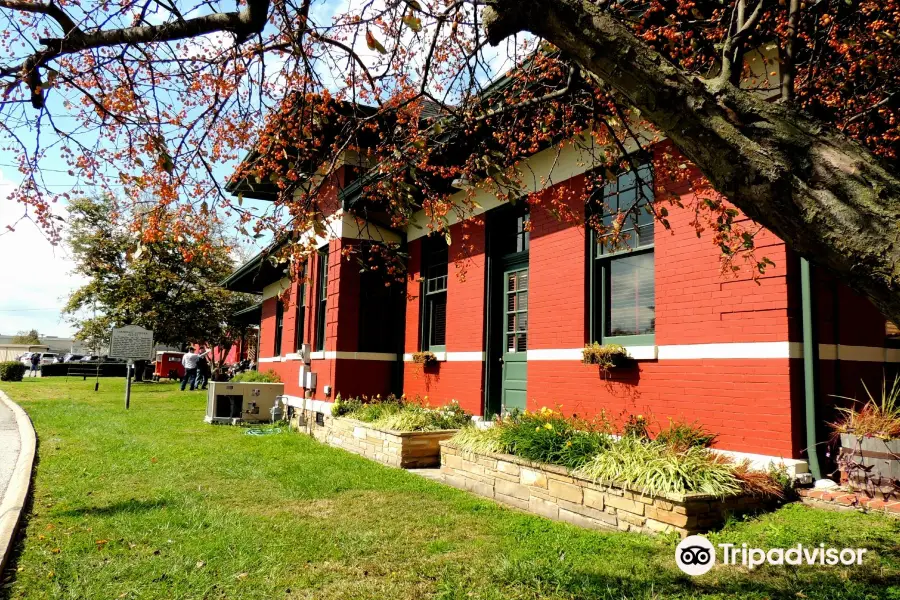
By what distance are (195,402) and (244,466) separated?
11772 millimetres

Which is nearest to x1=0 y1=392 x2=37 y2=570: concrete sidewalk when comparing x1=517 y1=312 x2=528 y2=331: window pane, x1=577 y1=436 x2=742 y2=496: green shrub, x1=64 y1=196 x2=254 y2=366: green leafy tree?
x1=577 y1=436 x2=742 y2=496: green shrub

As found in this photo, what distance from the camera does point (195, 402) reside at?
61.0 feet

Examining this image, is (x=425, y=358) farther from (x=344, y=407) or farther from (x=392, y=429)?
(x=392, y=429)

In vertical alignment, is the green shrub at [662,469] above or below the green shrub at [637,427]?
below

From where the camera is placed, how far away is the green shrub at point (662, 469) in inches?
185

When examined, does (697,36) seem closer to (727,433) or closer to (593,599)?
(727,433)

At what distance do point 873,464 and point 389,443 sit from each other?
5.63 meters

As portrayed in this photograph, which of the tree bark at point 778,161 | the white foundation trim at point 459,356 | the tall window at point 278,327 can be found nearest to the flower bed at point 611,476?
the white foundation trim at point 459,356

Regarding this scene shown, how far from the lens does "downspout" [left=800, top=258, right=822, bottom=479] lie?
5.15 m

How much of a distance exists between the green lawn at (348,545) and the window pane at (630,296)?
8.15 ft

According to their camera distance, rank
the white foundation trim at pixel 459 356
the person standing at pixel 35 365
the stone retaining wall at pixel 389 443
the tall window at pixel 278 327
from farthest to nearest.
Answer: the person standing at pixel 35 365 → the tall window at pixel 278 327 → the white foundation trim at pixel 459 356 → the stone retaining wall at pixel 389 443

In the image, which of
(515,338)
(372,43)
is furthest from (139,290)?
(372,43)

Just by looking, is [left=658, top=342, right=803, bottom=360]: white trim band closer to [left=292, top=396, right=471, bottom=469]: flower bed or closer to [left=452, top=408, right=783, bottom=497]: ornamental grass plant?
[left=452, top=408, right=783, bottom=497]: ornamental grass plant

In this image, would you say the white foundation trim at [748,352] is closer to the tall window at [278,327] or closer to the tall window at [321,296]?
the tall window at [321,296]
